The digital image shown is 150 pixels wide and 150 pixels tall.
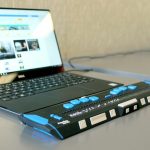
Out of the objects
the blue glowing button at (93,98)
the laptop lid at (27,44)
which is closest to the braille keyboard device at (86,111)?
the blue glowing button at (93,98)

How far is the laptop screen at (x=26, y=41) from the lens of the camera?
83 cm

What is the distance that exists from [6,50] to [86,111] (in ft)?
1.24

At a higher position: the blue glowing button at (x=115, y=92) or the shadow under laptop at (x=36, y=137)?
the blue glowing button at (x=115, y=92)

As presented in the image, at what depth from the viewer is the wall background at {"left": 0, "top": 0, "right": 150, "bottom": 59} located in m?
1.21

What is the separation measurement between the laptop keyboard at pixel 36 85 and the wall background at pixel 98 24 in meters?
0.37

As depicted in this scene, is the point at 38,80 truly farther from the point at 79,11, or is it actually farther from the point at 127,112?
the point at 79,11

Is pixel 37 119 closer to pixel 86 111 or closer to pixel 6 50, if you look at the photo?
pixel 86 111

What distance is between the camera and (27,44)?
87 centimetres

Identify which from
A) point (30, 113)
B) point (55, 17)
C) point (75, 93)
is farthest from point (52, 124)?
point (55, 17)

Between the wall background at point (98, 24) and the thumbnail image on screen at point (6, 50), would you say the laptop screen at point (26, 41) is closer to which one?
the thumbnail image on screen at point (6, 50)

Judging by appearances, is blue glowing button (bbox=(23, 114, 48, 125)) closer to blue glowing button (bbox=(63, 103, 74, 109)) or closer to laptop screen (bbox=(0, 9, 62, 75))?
blue glowing button (bbox=(63, 103, 74, 109))

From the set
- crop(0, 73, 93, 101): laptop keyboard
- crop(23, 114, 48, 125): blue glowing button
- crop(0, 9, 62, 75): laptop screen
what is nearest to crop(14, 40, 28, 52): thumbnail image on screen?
crop(0, 9, 62, 75): laptop screen

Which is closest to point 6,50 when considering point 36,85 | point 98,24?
point 36,85

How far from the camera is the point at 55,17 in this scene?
119 cm
